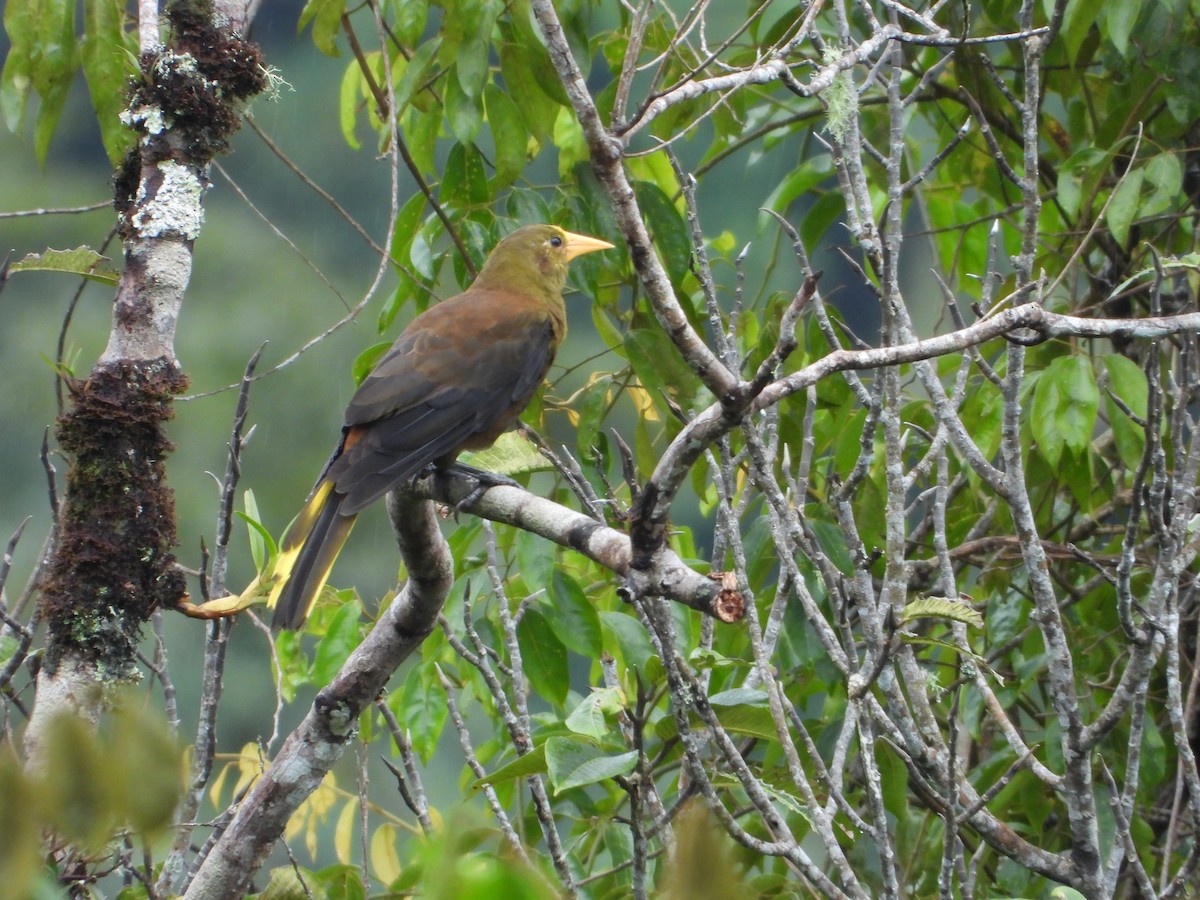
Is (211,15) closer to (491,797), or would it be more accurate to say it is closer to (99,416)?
(99,416)

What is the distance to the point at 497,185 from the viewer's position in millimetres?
2500

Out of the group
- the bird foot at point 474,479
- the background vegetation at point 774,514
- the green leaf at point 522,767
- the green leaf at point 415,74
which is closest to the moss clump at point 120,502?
the background vegetation at point 774,514

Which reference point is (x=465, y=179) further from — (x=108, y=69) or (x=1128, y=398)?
(x=1128, y=398)

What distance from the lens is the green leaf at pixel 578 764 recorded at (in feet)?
4.69

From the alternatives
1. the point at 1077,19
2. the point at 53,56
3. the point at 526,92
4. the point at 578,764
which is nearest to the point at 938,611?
the point at 578,764

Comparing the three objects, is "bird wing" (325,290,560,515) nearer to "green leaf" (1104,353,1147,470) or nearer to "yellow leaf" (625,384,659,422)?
"yellow leaf" (625,384,659,422)

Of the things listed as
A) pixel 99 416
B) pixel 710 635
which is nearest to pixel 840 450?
pixel 710 635

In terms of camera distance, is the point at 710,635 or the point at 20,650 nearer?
the point at 20,650

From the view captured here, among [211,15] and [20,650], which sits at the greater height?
[211,15]

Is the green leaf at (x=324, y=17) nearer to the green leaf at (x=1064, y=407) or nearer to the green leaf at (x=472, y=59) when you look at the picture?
the green leaf at (x=472, y=59)

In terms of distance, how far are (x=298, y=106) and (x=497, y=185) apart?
604 cm

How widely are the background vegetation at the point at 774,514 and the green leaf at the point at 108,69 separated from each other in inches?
0.5

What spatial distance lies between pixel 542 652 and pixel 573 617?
0.15 metres

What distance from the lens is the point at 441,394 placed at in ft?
9.55
